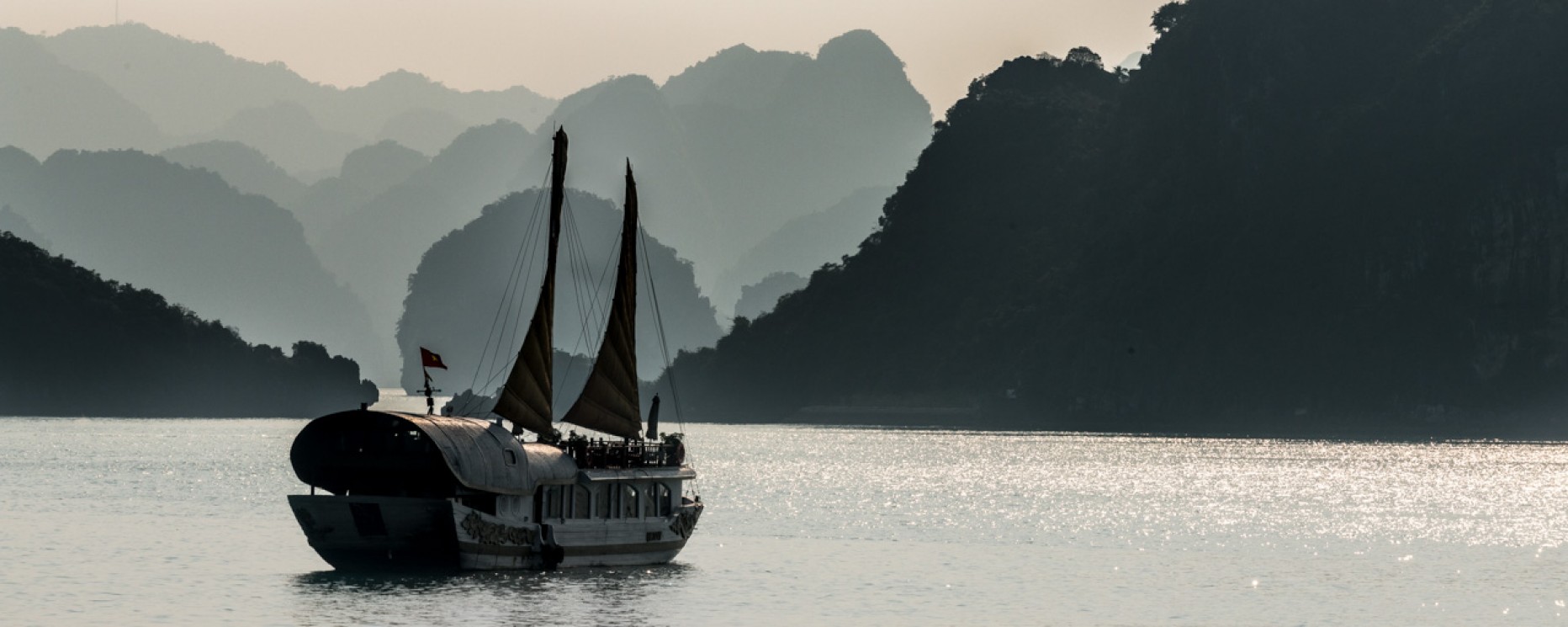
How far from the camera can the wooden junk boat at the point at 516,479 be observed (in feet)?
194

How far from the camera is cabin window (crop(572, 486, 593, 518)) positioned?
64.8 m

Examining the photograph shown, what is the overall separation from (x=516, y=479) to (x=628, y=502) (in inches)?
285

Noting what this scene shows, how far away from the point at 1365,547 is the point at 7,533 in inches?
1982

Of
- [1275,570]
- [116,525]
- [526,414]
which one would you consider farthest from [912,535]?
[116,525]

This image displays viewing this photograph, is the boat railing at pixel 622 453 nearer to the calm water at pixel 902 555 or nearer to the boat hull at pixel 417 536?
the boat hull at pixel 417 536

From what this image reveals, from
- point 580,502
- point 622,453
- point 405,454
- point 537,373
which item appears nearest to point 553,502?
point 580,502

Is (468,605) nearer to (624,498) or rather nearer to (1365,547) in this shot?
(624,498)

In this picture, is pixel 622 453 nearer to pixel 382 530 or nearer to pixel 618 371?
pixel 618 371

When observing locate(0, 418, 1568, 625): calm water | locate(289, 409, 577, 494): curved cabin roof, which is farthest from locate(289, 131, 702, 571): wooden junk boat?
→ locate(0, 418, 1568, 625): calm water

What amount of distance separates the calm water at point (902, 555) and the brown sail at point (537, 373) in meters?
5.42

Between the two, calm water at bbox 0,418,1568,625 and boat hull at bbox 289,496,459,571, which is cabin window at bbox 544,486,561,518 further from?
boat hull at bbox 289,496,459,571

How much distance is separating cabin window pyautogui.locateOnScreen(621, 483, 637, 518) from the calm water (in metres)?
2.07

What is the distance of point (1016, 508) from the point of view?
3930 inches

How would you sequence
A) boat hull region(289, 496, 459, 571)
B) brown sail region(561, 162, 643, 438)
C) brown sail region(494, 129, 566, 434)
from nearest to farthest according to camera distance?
boat hull region(289, 496, 459, 571) → brown sail region(494, 129, 566, 434) → brown sail region(561, 162, 643, 438)
